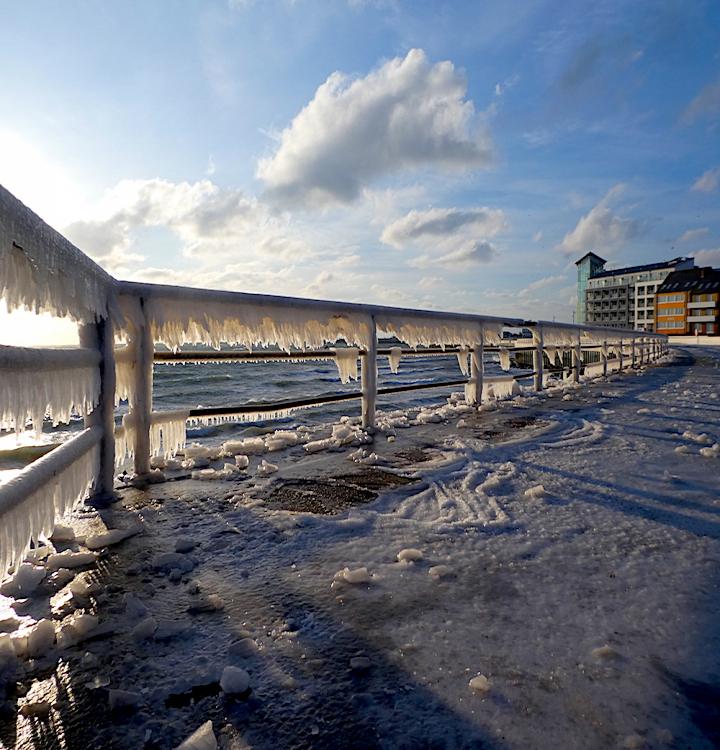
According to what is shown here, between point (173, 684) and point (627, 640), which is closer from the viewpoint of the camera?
point (173, 684)

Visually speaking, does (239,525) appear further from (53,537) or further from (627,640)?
(627,640)

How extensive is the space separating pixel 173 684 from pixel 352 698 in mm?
427

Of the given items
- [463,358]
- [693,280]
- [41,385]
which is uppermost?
[693,280]

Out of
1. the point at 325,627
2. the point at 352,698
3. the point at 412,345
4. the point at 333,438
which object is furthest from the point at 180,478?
the point at 412,345

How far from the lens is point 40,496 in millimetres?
1438

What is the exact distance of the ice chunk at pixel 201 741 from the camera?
838 mm

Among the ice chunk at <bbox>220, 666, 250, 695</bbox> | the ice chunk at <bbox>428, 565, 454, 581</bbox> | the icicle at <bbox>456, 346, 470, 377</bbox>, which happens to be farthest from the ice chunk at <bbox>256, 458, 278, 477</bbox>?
the icicle at <bbox>456, 346, 470, 377</bbox>

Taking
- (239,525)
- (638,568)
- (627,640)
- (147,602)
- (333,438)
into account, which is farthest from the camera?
(333,438)

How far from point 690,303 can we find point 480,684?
214ft

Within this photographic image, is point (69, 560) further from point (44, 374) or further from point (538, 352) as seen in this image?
point (538, 352)

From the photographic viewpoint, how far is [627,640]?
45.5 inches

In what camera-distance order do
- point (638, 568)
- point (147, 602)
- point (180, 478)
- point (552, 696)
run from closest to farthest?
1. point (552, 696)
2. point (147, 602)
3. point (638, 568)
4. point (180, 478)

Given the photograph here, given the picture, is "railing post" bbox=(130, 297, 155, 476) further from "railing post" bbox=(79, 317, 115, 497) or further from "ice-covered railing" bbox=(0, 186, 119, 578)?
"ice-covered railing" bbox=(0, 186, 119, 578)

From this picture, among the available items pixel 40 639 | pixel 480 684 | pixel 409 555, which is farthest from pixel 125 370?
pixel 480 684
